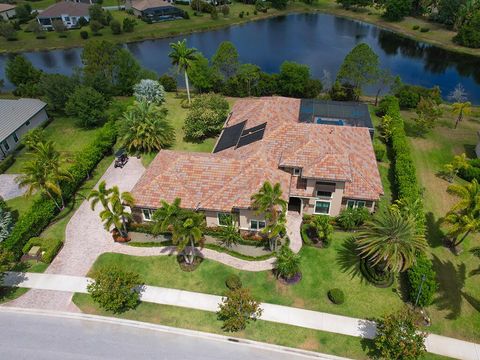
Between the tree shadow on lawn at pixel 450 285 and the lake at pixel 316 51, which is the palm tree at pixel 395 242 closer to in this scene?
the tree shadow on lawn at pixel 450 285

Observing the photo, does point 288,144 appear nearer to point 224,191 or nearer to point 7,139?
point 224,191

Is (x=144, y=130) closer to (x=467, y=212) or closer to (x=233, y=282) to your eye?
(x=233, y=282)

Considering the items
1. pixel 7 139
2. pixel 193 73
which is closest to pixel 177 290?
pixel 7 139

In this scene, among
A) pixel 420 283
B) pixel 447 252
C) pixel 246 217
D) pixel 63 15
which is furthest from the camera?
pixel 63 15

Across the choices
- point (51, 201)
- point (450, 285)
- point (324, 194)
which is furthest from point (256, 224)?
point (51, 201)

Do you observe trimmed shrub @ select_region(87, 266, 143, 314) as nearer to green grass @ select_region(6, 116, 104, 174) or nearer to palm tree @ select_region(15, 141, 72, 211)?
palm tree @ select_region(15, 141, 72, 211)

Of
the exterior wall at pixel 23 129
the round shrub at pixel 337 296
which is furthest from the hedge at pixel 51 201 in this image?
the round shrub at pixel 337 296

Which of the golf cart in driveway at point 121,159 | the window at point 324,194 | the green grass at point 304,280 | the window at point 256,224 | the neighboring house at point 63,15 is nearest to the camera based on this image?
the green grass at point 304,280
